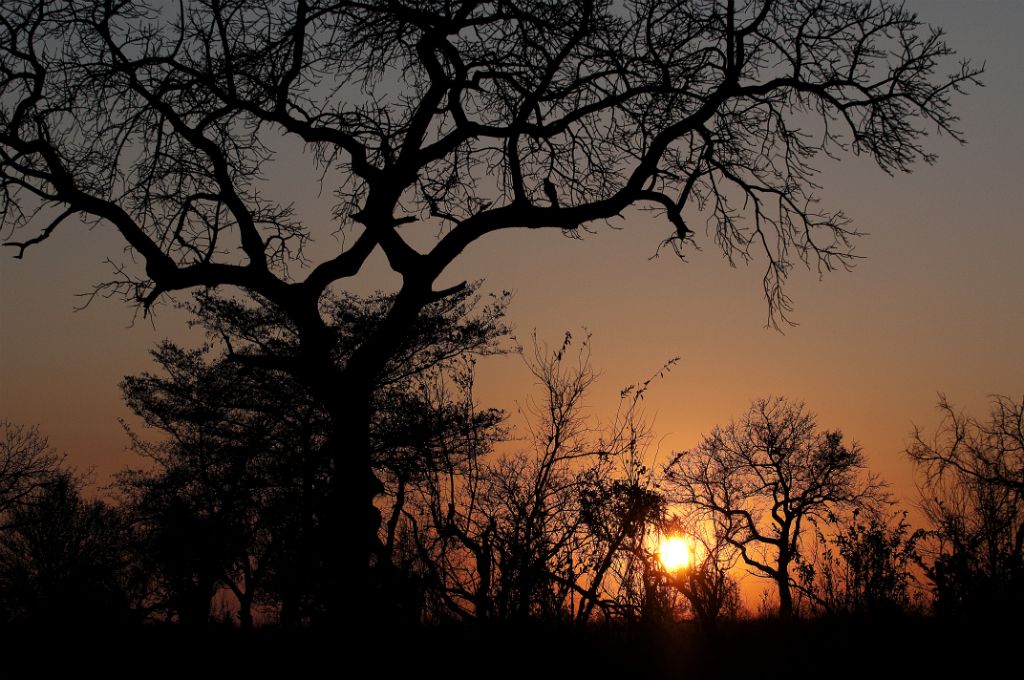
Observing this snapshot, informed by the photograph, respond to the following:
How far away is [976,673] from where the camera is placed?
5816mm

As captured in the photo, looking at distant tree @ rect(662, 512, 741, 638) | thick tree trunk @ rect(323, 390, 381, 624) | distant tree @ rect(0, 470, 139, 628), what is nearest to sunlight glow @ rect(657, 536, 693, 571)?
distant tree @ rect(662, 512, 741, 638)

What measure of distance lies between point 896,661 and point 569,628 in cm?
250

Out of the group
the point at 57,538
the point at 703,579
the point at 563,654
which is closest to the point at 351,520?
the point at 563,654

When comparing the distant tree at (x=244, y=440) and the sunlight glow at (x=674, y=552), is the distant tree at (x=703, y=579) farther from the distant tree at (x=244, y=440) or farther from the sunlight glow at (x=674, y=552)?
the distant tree at (x=244, y=440)

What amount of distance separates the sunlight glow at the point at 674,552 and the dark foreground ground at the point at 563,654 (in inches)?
21.1

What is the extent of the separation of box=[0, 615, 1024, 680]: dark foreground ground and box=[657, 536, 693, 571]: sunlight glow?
0.53 m

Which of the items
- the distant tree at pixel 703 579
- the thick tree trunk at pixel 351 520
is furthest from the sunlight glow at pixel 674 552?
the thick tree trunk at pixel 351 520

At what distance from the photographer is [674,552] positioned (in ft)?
22.8

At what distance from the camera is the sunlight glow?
21.1 feet

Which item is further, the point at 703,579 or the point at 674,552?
the point at 703,579

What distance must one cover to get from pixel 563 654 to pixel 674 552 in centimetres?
164

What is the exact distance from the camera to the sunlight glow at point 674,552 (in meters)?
6.42

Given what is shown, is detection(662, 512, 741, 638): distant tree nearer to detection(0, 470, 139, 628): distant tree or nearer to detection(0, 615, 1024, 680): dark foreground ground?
detection(0, 615, 1024, 680): dark foreground ground

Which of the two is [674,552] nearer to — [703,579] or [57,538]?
[703,579]
